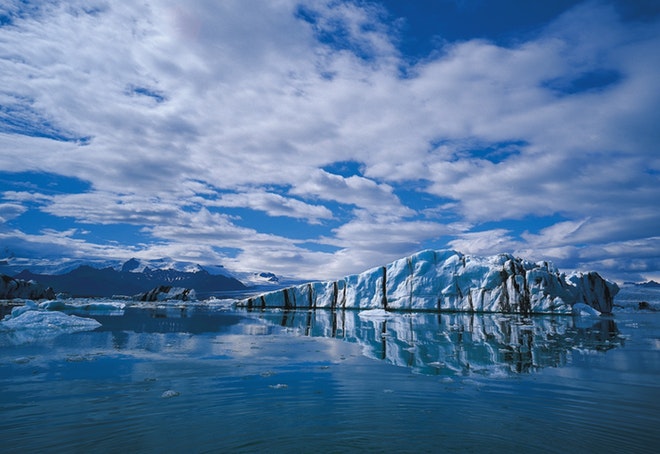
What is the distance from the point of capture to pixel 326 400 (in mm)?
5707

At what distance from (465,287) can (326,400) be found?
2880cm

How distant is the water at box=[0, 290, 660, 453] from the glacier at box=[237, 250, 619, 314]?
2079cm

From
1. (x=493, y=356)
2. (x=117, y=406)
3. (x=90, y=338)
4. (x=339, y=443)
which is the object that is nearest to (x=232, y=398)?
(x=117, y=406)

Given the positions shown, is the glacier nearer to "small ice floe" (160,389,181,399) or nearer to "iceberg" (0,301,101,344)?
"iceberg" (0,301,101,344)

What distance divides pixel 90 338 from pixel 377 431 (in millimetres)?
12144

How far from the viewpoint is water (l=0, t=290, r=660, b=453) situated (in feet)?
13.6

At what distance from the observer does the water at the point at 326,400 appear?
4137 millimetres

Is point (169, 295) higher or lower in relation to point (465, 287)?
lower

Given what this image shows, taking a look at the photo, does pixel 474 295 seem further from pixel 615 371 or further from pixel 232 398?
pixel 232 398

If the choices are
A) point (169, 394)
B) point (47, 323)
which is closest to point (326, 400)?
point (169, 394)

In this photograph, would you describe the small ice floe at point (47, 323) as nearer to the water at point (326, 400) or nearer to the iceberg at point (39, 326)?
the iceberg at point (39, 326)

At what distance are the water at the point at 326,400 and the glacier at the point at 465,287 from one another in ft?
68.2

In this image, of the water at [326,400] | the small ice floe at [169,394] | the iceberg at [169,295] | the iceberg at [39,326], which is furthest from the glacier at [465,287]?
the small ice floe at [169,394]

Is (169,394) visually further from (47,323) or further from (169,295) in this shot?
(169,295)
